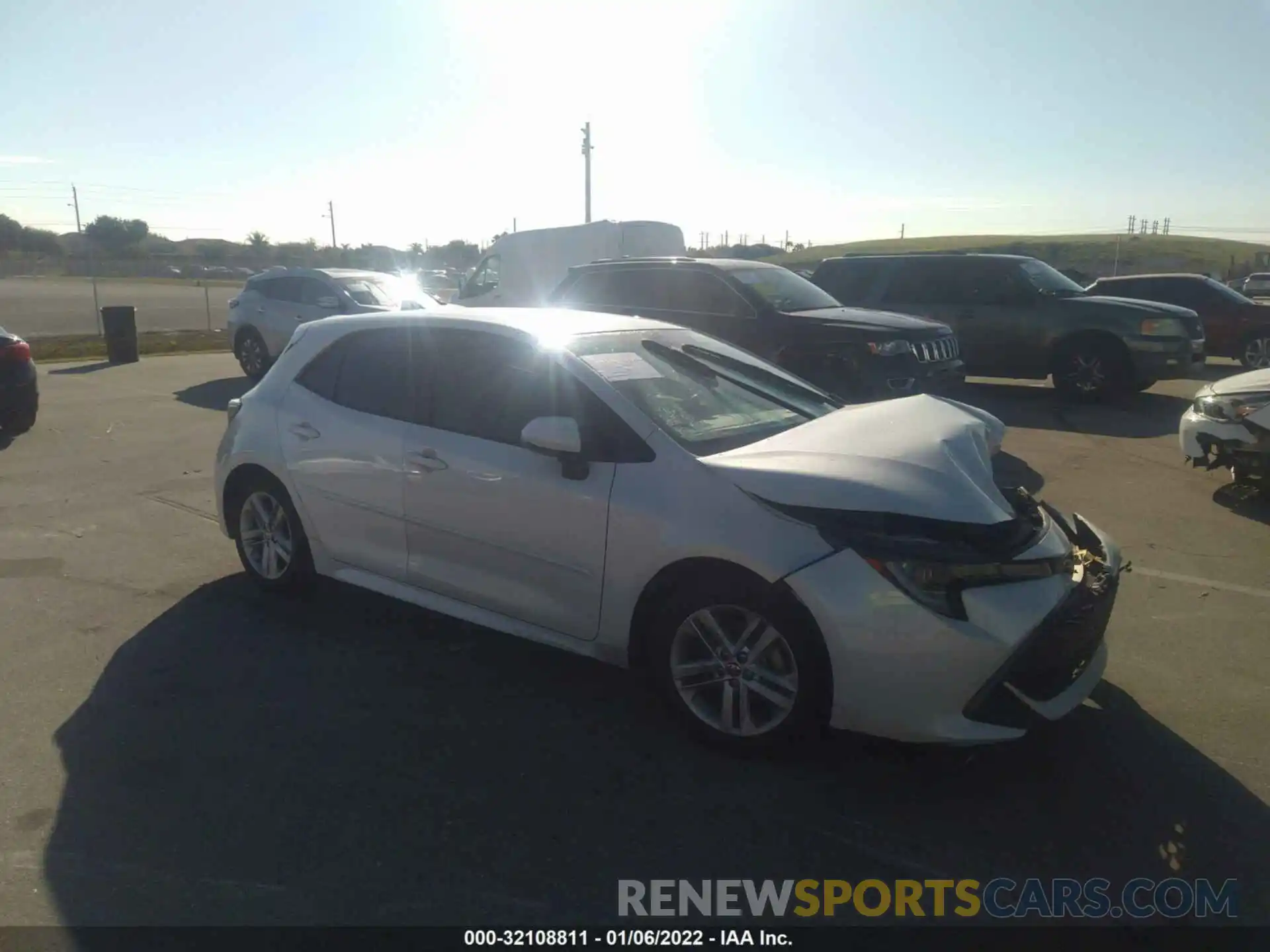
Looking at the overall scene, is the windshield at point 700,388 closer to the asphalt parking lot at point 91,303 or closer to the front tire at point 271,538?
the front tire at point 271,538

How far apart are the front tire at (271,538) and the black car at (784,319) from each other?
5.91 metres

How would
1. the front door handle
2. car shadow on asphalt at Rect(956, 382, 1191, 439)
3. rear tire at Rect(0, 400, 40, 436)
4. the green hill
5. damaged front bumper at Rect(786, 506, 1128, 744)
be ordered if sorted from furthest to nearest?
the green hill → car shadow on asphalt at Rect(956, 382, 1191, 439) → rear tire at Rect(0, 400, 40, 436) → the front door handle → damaged front bumper at Rect(786, 506, 1128, 744)

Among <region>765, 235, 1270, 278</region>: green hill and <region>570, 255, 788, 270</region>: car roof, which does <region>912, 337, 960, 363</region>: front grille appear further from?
<region>765, 235, 1270, 278</region>: green hill

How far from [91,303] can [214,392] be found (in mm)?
26933

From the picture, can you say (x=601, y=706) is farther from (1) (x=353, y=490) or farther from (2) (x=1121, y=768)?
(2) (x=1121, y=768)

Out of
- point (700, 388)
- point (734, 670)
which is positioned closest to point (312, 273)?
point (700, 388)

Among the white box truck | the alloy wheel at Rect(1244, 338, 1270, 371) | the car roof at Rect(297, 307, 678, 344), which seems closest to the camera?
the car roof at Rect(297, 307, 678, 344)

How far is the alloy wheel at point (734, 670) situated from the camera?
366 centimetres

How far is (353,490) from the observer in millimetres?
5020

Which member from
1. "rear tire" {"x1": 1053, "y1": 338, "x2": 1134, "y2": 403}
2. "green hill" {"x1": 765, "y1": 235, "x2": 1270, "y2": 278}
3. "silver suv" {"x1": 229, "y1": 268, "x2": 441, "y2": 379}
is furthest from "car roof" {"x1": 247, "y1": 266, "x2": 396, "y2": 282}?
"green hill" {"x1": 765, "y1": 235, "x2": 1270, "y2": 278}

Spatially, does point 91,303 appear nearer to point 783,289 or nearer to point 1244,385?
point 783,289

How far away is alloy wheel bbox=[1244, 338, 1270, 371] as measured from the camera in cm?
1672

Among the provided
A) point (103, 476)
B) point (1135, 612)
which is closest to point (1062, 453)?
point (1135, 612)

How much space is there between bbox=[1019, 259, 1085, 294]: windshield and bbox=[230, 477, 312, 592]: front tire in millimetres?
11190
